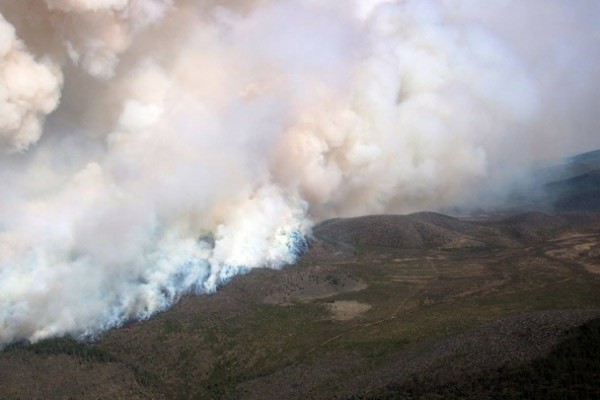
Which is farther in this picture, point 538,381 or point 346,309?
point 346,309

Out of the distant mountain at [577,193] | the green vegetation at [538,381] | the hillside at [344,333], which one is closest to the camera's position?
the green vegetation at [538,381]

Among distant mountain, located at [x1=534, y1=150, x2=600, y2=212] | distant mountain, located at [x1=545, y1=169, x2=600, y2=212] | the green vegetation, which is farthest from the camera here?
distant mountain, located at [x1=534, y1=150, x2=600, y2=212]

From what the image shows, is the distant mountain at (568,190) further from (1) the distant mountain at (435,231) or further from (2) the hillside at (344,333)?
(2) the hillside at (344,333)

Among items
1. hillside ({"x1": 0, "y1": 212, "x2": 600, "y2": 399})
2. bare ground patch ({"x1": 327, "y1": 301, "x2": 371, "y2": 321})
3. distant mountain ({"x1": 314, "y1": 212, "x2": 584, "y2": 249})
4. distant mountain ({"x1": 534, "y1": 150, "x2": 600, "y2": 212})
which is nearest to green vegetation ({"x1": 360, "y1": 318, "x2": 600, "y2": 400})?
hillside ({"x1": 0, "y1": 212, "x2": 600, "y2": 399})

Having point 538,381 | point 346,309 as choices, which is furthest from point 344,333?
point 538,381

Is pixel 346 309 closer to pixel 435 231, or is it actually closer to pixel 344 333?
pixel 344 333

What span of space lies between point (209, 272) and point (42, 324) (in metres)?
20.9

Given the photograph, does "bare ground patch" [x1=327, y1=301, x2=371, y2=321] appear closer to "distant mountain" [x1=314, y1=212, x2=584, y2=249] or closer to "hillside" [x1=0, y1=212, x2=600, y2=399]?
"hillside" [x1=0, y1=212, x2=600, y2=399]

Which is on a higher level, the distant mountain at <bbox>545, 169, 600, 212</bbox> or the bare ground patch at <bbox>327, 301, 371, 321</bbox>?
the distant mountain at <bbox>545, 169, 600, 212</bbox>

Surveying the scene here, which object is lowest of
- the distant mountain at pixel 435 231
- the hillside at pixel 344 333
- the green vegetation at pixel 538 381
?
the green vegetation at pixel 538 381

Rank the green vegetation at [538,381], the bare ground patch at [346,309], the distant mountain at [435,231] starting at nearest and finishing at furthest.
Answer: the green vegetation at [538,381] < the bare ground patch at [346,309] < the distant mountain at [435,231]

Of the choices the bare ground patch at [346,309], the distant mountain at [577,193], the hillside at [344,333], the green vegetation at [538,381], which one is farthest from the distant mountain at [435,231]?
the green vegetation at [538,381]

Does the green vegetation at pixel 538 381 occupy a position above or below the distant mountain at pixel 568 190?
below

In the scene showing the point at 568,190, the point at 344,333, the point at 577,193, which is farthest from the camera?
the point at 568,190
